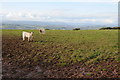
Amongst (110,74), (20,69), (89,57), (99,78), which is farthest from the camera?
(89,57)

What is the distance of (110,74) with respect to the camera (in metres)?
13.8

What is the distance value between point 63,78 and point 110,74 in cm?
455

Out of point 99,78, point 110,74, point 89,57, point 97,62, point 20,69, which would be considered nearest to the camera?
point 99,78

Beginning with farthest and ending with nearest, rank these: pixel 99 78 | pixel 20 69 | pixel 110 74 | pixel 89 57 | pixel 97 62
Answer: pixel 89 57 → pixel 97 62 → pixel 20 69 → pixel 110 74 → pixel 99 78

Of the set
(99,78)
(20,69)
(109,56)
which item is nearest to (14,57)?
(20,69)

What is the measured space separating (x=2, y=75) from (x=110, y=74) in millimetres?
10253

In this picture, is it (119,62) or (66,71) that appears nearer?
(66,71)

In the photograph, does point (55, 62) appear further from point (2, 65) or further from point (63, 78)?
point (2, 65)

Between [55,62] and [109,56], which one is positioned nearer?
[55,62]

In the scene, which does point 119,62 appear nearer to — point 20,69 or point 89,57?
point 89,57

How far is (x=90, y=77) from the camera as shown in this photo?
13.1 metres

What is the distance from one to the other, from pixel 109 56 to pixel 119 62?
2.31m

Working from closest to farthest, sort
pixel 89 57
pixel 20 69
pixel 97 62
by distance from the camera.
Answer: pixel 20 69, pixel 97 62, pixel 89 57

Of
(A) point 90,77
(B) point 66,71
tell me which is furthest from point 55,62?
(A) point 90,77
